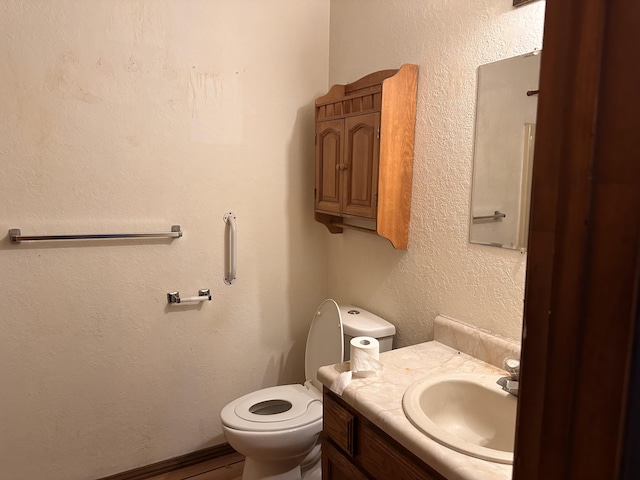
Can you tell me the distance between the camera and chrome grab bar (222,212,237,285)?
83.0 inches

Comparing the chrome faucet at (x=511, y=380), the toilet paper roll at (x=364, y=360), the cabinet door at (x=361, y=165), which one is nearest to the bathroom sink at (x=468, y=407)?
the chrome faucet at (x=511, y=380)

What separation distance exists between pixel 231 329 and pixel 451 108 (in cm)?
141

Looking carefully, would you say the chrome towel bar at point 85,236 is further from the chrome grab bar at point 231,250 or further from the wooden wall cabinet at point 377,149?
the wooden wall cabinet at point 377,149

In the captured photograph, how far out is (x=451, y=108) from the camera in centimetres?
156

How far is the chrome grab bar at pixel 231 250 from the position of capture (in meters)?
2.11

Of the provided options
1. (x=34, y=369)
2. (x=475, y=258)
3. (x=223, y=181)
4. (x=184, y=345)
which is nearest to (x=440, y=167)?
(x=475, y=258)

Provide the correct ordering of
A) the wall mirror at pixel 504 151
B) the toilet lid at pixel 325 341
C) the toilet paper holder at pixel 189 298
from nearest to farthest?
the wall mirror at pixel 504 151, the toilet lid at pixel 325 341, the toilet paper holder at pixel 189 298

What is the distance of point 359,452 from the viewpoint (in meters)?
1.25

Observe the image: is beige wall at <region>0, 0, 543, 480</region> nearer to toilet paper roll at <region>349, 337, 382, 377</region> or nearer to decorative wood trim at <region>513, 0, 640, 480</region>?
toilet paper roll at <region>349, 337, 382, 377</region>

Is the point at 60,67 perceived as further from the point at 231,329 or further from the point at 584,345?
the point at 584,345

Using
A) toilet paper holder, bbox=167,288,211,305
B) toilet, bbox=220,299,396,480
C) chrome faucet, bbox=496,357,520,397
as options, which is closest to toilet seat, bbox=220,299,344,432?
toilet, bbox=220,299,396,480

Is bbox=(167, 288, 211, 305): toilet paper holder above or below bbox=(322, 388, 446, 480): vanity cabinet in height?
above

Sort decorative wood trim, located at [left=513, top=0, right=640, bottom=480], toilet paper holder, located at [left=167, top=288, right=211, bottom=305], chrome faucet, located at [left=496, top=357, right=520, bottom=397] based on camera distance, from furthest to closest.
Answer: toilet paper holder, located at [left=167, top=288, right=211, bottom=305] → chrome faucet, located at [left=496, top=357, right=520, bottom=397] → decorative wood trim, located at [left=513, top=0, right=640, bottom=480]

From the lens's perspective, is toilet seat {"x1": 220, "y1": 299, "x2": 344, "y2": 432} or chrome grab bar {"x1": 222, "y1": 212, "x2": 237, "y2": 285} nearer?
toilet seat {"x1": 220, "y1": 299, "x2": 344, "y2": 432}
